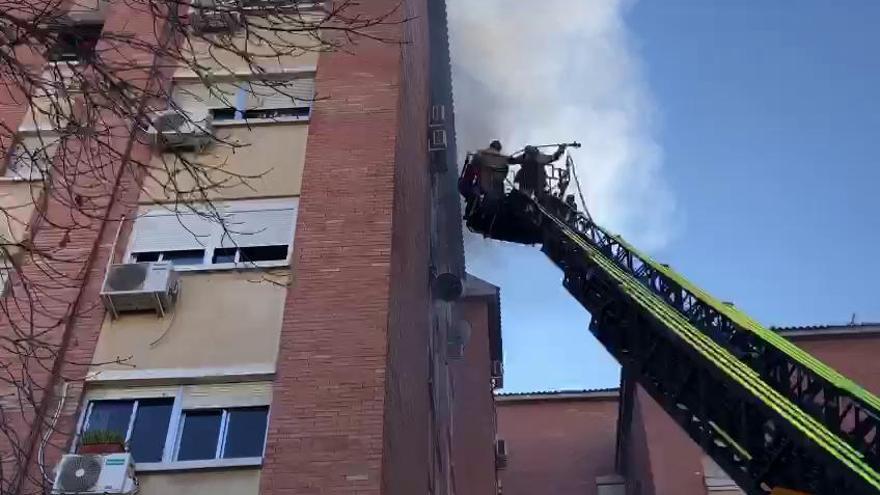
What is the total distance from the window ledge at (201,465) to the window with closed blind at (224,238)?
2171mm

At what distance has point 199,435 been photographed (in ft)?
26.8

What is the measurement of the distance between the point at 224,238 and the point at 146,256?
0.82 meters

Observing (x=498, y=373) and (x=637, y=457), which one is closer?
(x=637, y=457)

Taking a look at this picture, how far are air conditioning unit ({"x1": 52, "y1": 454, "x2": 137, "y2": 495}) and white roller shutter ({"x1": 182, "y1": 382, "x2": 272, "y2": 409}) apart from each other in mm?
912

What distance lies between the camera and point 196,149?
1051cm

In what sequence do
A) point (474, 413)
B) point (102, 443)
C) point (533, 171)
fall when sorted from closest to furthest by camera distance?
point (102, 443), point (533, 171), point (474, 413)

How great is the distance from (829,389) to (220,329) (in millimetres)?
6071

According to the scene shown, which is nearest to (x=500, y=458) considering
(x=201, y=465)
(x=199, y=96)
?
(x=199, y=96)

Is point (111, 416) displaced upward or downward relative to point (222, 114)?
downward

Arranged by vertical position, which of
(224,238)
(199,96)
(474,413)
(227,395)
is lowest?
(227,395)

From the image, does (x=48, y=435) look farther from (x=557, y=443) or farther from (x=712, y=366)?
(x=557, y=443)

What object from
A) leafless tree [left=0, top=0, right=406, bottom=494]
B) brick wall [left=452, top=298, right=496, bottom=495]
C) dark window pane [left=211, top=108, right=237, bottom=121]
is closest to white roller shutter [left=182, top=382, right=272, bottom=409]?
leafless tree [left=0, top=0, right=406, bottom=494]

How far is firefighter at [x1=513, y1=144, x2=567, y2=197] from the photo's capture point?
1538 centimetres

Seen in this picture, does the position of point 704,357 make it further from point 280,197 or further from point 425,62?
point 425,62
